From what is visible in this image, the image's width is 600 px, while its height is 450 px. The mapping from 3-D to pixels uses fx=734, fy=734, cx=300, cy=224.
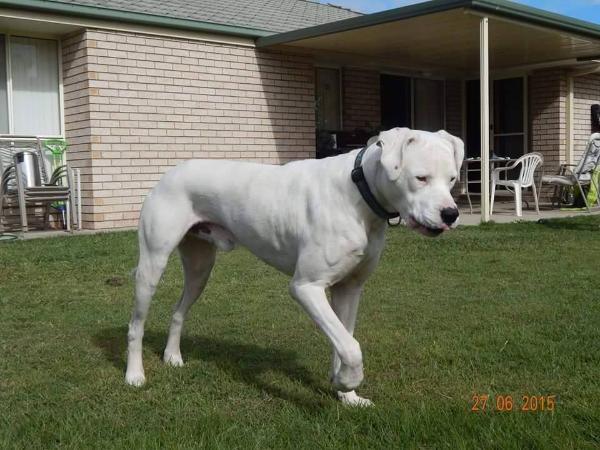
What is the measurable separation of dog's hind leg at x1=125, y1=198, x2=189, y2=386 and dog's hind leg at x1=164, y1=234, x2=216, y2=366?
0.30m

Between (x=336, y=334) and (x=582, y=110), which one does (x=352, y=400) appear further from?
(x=582, y=110)

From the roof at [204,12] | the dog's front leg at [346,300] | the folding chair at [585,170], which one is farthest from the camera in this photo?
the folding chair at [585,170]

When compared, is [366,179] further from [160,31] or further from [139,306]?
[160,31]

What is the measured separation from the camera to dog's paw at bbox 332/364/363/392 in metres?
2.90

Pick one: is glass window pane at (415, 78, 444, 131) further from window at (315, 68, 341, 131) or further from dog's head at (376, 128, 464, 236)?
dog's head at (376, 128, 464, 236)

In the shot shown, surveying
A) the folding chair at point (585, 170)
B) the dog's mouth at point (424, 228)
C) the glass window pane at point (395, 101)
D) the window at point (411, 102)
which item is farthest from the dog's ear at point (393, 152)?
the glass window pane at point (395, 101)

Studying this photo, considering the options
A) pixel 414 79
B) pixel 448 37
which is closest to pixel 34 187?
pixel 448 37

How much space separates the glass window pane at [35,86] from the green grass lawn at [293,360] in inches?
149

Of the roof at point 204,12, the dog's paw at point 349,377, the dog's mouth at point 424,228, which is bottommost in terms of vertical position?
the dog's paw at point 349,377

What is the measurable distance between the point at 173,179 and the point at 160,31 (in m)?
7.46

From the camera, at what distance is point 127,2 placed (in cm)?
1074

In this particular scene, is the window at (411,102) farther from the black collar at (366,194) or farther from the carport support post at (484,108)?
the black collar at (366,194)

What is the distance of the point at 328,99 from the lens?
1408 centimetres

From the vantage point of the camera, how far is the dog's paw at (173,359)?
158 inches
